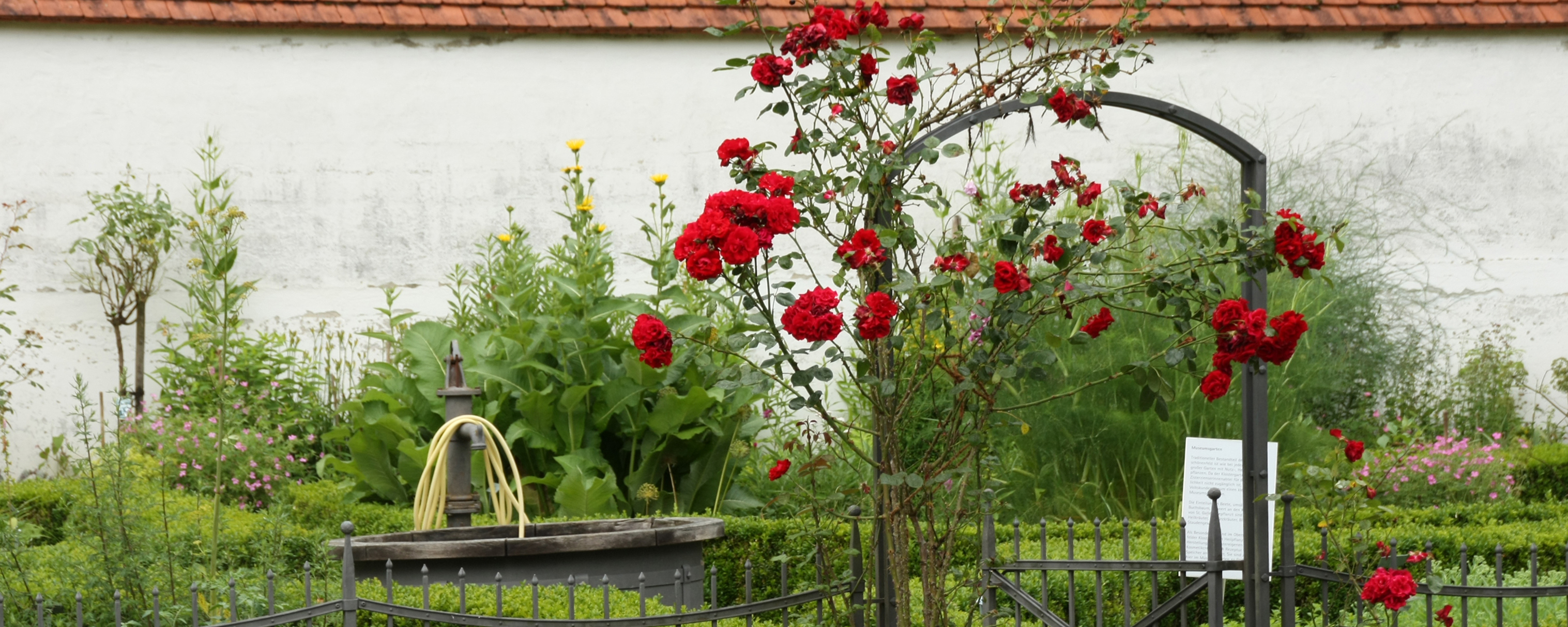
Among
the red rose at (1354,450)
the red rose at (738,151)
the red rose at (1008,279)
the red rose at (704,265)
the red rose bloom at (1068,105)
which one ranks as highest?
the red rose bloom at (1068,105)

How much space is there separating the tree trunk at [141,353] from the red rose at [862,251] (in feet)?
21.9

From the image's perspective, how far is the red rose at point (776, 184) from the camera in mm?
2891

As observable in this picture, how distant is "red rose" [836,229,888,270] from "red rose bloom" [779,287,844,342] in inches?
5.4

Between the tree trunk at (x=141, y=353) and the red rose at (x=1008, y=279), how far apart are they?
6928 mm

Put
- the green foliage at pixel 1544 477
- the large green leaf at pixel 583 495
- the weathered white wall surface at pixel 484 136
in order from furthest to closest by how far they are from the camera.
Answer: the weathered white wall surface at pixel 484 136 → the green foliage at pixel 1544 477 → the large green leaf at pixel 583 495

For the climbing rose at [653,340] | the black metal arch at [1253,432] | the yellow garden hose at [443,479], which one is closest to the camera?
the climbing rose at [653,340]

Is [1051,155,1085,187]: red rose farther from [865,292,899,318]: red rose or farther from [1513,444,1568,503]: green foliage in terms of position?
[1513,444,1568,503]: green foliage

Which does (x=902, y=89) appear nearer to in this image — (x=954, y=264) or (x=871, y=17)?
(x=871, y=17)

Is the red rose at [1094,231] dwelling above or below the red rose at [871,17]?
below

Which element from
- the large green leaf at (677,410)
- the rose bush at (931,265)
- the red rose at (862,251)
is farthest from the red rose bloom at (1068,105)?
the large green leaf at (677,410)

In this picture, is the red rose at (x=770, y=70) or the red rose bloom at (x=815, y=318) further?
the red rose at (x=770, y=70)

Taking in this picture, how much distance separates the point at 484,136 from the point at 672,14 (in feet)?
4.82

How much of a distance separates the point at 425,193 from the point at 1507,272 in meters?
7.27

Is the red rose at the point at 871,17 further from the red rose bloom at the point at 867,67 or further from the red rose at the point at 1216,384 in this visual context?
the red rose at the point at 1216,384
